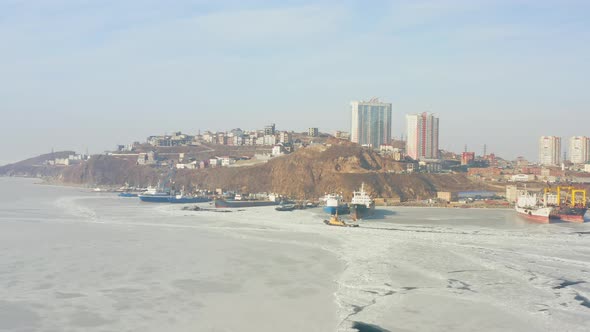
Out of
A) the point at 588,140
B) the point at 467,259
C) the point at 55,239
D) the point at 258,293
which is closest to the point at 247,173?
the point at 55,239

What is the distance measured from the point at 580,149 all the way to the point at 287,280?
12345 cm

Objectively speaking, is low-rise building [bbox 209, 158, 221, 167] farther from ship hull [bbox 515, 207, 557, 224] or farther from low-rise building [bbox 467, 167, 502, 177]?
ship hull [bbox 515, 207, 557, 224]

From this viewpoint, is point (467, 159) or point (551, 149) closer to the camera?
point (467, 159)

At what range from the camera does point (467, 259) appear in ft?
72.8

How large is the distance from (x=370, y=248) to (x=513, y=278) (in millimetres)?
7484

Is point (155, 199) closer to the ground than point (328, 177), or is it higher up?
closer to the ground

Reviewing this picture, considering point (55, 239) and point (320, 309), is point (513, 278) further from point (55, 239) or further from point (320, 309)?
point (55, 239)

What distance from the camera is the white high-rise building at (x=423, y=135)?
112 metres

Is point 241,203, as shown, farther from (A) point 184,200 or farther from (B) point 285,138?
(B) point 285,138

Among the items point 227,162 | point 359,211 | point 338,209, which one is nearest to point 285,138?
point 227,162

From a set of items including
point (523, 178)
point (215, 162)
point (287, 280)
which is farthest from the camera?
point (215, 162)

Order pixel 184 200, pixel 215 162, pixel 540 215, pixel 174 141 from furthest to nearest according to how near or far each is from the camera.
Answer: pixel 174 141, pixel 215 162, pixel 184 200, pixel 540 215

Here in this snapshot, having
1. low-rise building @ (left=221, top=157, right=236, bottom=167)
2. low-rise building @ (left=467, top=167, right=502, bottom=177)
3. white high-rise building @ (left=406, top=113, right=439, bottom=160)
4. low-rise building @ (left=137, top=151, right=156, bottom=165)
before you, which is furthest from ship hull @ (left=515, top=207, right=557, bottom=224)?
low-rise building @ (left=137, top=151, right=156, bottom=165)

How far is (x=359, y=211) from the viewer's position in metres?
44.5
